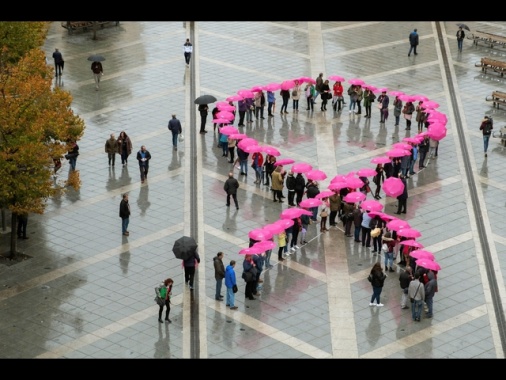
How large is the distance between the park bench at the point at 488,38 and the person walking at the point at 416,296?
85.1ft

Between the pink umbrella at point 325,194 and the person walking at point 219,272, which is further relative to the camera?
the pink umbrella at point 325,194

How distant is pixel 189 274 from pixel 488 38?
27.0 meters

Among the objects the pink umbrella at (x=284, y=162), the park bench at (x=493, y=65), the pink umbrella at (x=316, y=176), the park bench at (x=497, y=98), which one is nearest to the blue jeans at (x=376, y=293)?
the pink umbrella at (x=316, y=176)

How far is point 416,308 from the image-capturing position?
74.8ft

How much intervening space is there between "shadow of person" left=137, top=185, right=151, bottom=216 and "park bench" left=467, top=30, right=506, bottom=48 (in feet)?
72.5

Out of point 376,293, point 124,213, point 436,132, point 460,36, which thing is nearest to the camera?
point 376,293

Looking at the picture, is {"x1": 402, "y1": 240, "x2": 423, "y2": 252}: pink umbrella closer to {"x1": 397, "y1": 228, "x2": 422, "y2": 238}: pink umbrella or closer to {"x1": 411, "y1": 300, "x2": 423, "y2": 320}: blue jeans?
{"x1": 397, "y1": 228, "x2": 422, "y2": 238}: pink umbrella

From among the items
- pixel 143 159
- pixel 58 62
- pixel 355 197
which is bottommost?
pixel 143 159

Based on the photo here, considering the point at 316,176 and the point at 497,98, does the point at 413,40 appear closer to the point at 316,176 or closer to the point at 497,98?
the point at 497,98

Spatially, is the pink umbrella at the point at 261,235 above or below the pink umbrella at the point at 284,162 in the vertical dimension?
below

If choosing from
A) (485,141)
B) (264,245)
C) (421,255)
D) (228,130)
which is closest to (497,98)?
(485,141)

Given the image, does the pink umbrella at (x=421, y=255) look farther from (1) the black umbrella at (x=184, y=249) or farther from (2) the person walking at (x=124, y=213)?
(2) the person walking at (x=124, y=213)

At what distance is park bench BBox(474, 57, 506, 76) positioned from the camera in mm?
42062

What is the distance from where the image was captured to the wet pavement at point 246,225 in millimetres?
22234
